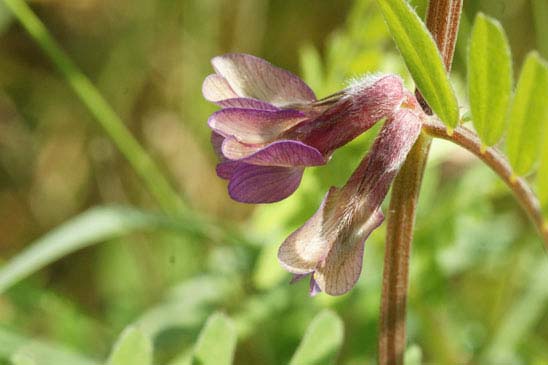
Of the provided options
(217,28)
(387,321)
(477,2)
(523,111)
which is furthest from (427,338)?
(217,28)

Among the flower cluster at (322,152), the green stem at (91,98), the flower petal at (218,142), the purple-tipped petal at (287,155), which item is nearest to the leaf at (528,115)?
the flower cluster at (322,152)

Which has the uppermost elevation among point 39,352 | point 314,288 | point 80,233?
point 80,233

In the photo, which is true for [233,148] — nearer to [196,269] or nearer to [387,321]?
[387,321]

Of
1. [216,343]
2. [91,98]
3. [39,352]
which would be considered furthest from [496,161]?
[91,98]

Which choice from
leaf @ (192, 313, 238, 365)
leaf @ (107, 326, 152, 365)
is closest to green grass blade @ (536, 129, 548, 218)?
leaf @ (192, 313, 238, 365)

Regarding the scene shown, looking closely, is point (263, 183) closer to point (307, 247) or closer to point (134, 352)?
Answer: point (307, 247)

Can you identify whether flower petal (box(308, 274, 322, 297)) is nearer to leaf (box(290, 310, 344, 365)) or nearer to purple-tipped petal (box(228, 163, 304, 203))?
purple-tipped petal (box(228, 163, 304, 203))

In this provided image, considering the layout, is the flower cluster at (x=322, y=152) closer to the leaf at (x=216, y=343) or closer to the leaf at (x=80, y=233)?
the leaf at (x=216, y=343)
